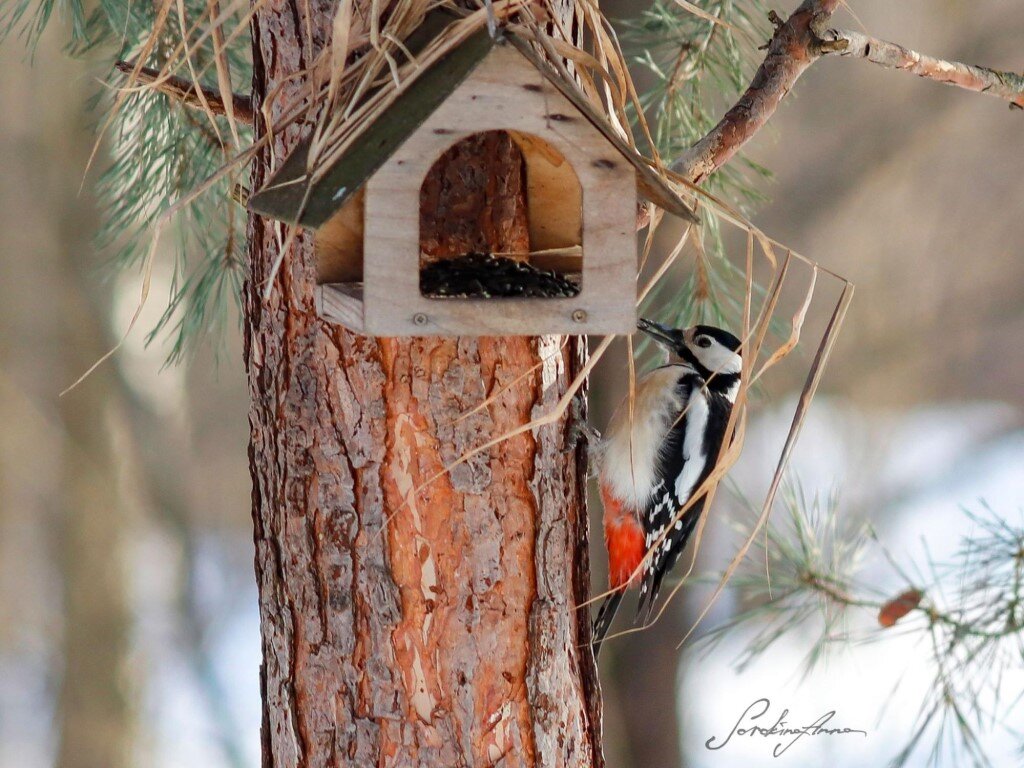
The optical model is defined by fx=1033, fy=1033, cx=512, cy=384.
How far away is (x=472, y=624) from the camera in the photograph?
4.79 ft

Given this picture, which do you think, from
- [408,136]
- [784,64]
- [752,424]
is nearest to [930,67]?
[784,64]

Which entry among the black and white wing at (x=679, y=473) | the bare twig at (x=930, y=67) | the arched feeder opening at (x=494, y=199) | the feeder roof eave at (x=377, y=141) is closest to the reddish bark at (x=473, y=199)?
the arched feeder opening at (x=494, y=199)

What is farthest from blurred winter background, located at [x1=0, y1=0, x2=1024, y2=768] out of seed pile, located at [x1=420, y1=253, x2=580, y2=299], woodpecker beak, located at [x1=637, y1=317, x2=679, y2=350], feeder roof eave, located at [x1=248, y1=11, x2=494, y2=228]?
feeder roof eave, located at [x1=248, y1=11, x2=494, y2=228]

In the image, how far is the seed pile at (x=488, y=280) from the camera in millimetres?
1249

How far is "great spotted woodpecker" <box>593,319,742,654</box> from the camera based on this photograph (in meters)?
2.38

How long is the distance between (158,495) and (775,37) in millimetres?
3975

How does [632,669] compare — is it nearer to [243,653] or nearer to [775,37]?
[243,653]

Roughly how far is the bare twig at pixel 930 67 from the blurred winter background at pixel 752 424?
2.47 m

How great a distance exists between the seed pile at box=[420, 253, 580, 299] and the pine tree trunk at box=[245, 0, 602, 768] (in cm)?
10

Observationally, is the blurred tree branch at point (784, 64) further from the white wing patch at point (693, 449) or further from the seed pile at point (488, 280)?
the white wing patch at point (693, 449)

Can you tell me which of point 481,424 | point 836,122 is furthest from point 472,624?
point 836,122

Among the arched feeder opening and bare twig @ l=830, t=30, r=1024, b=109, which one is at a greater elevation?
bare twig @ l=830, t=30, r=1024, b=109

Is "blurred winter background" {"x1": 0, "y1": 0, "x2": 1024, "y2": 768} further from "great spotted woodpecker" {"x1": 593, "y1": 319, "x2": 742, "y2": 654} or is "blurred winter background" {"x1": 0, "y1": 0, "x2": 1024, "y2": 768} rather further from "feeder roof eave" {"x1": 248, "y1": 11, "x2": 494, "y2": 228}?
"feeder roof eave" {"x1": 248, "y1": 11, "x2": 494, "y2": 228}

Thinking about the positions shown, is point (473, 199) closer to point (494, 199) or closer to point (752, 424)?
point (494, 199)
